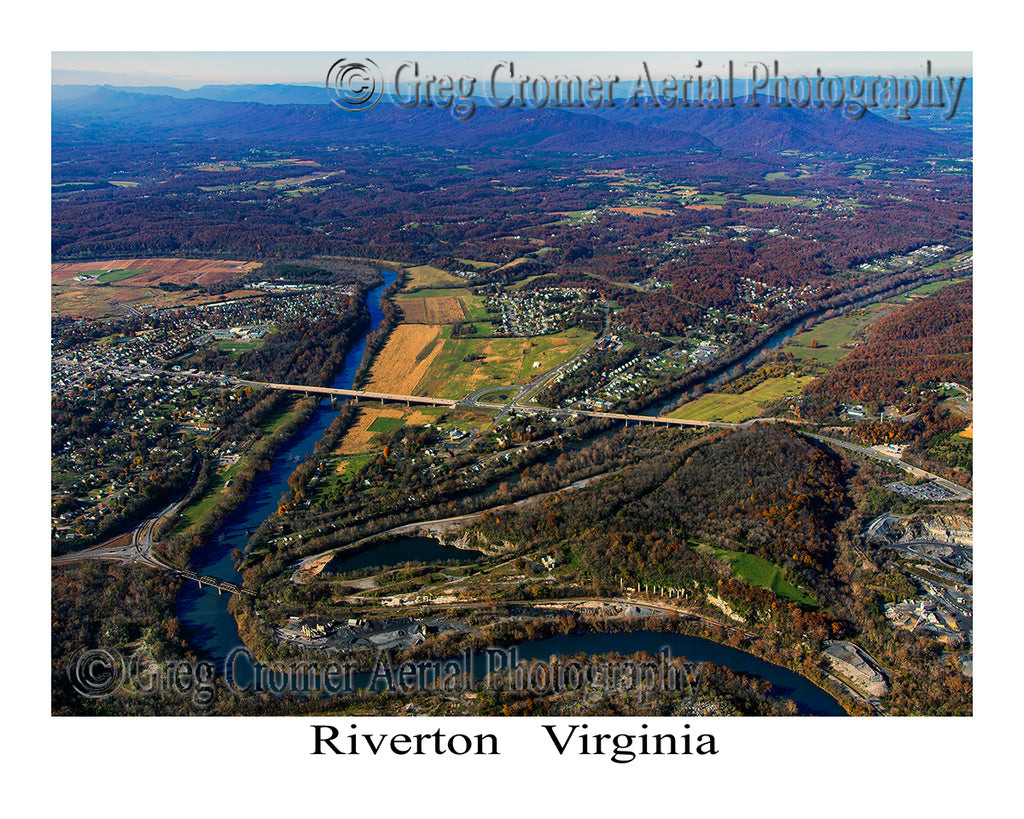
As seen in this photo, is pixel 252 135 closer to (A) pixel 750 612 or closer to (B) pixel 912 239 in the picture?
(B) pixel 912 239

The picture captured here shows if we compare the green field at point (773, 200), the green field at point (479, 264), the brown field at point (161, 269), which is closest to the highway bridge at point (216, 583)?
the brown field at point (161, 269)

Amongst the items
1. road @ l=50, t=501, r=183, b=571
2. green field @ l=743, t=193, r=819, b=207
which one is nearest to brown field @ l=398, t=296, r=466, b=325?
road @ l=50, t=501, r=183, b=571

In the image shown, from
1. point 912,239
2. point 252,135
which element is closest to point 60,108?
point 252,135

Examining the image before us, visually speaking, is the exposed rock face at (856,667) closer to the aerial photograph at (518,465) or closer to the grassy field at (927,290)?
the aerial photograph at (518,465)

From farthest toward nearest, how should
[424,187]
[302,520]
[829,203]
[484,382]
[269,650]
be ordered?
[424,187] < [829,203] < [484,382] < [302,520] < [269,650]

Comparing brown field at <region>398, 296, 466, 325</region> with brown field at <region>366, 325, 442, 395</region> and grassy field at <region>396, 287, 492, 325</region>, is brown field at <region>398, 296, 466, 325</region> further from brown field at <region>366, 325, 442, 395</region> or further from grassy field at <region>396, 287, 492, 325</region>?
brown field at <region>366, 325, 442, 395</region>

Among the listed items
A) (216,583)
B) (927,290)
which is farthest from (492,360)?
(927,290)

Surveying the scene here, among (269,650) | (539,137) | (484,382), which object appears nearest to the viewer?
(269,650)
